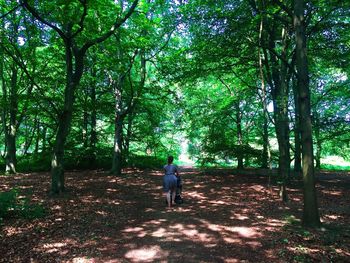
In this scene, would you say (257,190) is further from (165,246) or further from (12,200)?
(12,200)

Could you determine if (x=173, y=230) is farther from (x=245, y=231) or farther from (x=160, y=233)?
(x=245, y=231)

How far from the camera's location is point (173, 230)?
6.84 meters

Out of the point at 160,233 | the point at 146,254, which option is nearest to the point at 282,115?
the point at 160,233

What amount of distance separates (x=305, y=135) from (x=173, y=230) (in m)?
4.17

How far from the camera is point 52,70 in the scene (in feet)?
55.3

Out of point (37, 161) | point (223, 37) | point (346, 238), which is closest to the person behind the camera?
point (346, 238)

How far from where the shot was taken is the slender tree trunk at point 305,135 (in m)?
6.97

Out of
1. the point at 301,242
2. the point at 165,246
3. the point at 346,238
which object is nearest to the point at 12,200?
the point at 165,246

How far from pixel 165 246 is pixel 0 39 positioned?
11945mm

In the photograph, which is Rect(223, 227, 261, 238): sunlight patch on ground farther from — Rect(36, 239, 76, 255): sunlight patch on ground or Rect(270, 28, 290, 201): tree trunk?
Rect(36, 239, 76, 255): sunlight patch on ground

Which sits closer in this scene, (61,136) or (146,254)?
(146,254)

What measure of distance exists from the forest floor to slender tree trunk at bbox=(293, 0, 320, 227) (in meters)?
0.42

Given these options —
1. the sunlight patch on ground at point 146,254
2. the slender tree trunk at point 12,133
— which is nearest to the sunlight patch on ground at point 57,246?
the sunlight patch on ground at point 146,254

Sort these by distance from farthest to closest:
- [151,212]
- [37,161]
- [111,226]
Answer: [37,161]
[151,212]
[111,226]
